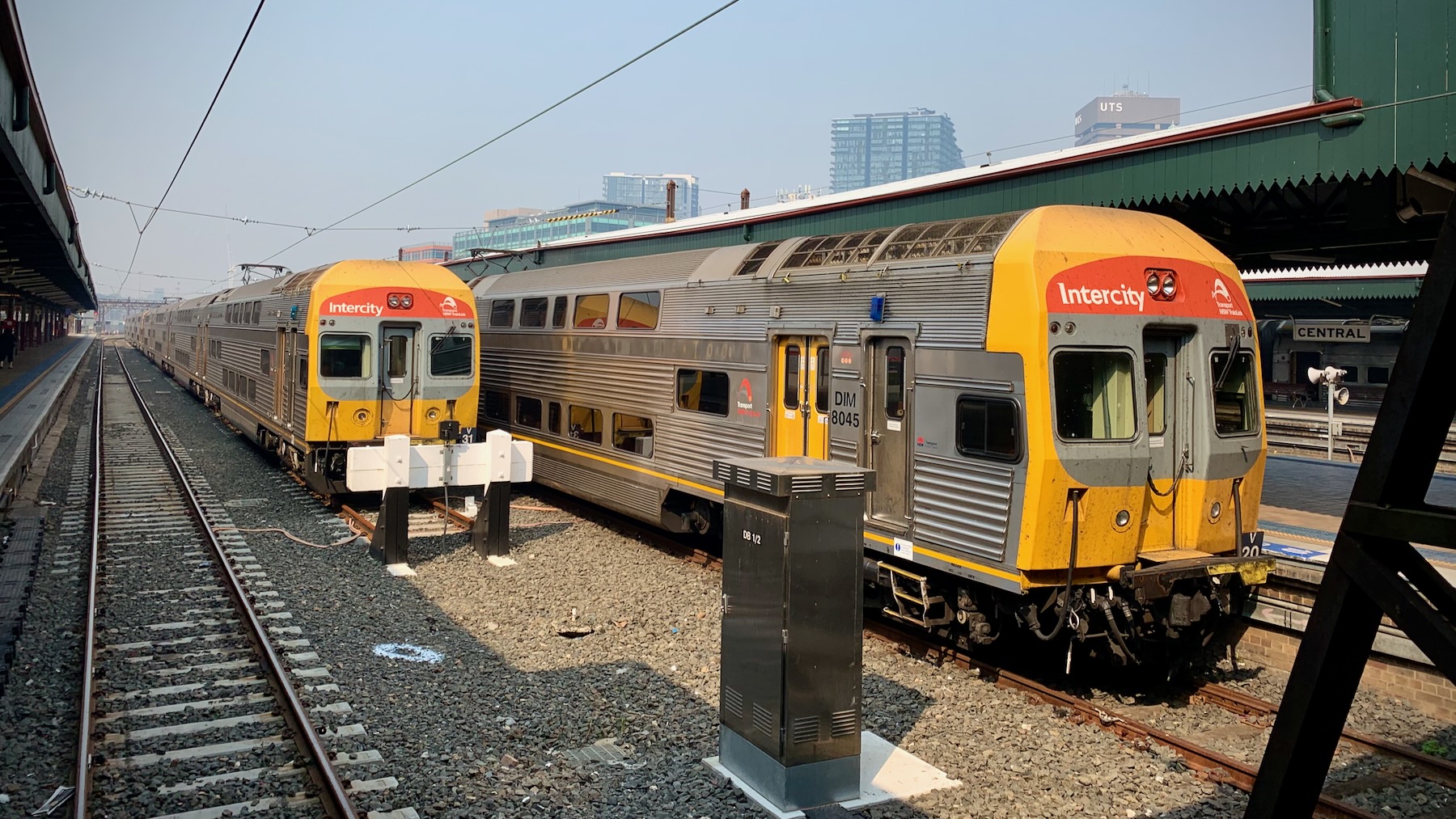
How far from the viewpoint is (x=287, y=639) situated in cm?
898

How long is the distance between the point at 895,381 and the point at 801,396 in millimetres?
1411

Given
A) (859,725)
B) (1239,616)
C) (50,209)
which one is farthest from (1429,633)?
(50,209)

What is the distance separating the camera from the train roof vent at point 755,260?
36.5 feet

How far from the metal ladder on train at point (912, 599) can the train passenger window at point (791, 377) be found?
2001 mm

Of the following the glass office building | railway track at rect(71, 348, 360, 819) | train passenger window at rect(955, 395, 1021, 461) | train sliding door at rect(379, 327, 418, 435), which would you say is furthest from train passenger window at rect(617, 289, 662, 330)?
the glass office building

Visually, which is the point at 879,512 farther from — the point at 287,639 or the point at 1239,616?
the point at 287,639

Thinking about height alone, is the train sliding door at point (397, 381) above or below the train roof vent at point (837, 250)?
below

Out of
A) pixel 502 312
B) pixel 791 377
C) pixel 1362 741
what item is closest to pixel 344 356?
pixel 502 312

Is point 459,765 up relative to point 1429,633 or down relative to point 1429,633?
down

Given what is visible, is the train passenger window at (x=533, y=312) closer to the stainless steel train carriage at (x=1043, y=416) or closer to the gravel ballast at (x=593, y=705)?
the gravel ballast at (x=593, y=705)

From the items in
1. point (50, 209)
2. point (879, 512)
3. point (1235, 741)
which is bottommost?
point (1235, 741)

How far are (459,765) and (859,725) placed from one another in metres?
2.51

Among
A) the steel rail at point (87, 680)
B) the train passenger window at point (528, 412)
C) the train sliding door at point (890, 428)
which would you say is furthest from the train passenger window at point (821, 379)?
the train passenger window at point (528, 412)

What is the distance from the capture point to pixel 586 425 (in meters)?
14.5
